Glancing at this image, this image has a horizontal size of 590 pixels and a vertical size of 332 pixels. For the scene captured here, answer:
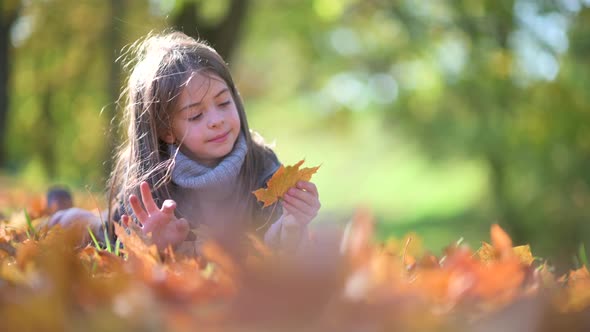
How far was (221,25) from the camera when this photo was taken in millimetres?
8305

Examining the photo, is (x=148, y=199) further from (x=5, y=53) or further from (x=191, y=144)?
(x=5, y=53)

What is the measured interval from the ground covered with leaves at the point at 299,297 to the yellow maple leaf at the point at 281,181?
0.57 meters

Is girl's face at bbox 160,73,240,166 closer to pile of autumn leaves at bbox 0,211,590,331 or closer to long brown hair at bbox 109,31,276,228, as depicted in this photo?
long brown hair at bbox 109,31,276,228

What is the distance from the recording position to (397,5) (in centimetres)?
1054

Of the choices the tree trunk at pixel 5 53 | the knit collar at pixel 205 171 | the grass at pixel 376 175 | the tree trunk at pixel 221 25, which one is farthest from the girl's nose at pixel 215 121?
the grass at pixel 376 175

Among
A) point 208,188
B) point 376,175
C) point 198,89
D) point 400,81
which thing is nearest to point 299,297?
point 208,188

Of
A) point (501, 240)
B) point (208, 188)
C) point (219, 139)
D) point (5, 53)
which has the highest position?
point (5, 53)

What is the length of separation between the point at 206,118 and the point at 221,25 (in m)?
6.53

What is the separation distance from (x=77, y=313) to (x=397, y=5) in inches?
406

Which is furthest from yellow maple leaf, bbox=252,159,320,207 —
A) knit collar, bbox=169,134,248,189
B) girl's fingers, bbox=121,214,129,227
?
knit collar, bbox=169,134,248,189

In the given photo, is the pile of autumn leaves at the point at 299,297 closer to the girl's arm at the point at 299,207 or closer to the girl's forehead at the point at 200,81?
the girl's arm at the point at 299,207

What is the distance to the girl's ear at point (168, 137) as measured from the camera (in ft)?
7.03

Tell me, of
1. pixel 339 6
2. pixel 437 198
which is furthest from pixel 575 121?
pixel 437 198

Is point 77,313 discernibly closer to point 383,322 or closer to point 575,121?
point 383,322
